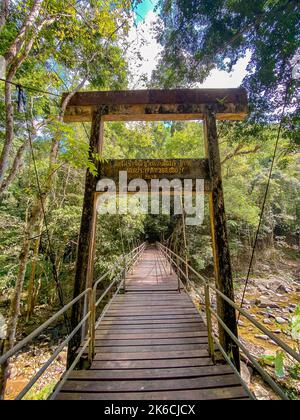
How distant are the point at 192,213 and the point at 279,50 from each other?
10099 millimetres

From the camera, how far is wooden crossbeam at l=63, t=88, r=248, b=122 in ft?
12.2

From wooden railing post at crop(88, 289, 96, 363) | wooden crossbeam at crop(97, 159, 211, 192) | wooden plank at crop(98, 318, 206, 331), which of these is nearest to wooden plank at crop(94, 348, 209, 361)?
wooden railing post at crop(88, 289, 96, 363)

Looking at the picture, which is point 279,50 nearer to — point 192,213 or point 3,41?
point 3,41

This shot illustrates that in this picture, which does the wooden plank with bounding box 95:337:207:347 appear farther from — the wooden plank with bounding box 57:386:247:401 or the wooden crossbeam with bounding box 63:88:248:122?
the wooden crossbeam with bounding box 63:88:248:122

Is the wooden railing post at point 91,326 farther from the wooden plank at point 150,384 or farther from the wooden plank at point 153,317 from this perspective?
the wooden plank at point 153,317

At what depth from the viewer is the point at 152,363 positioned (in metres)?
2.30

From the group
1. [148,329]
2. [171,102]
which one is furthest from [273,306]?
[171,102]

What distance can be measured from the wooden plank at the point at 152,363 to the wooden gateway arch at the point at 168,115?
1.21 meters

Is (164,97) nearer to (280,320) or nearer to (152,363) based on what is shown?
(152,363)

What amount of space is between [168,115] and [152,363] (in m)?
4.04

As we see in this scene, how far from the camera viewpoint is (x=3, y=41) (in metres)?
3.91

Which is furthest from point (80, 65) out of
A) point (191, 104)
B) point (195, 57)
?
point (191, 104)

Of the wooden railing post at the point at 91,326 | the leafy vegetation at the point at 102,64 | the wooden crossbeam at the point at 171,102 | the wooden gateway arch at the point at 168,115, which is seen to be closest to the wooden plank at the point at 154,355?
the wooden railing post at the point at 91,326

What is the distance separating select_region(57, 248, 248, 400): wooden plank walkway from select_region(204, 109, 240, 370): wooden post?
422 mm
